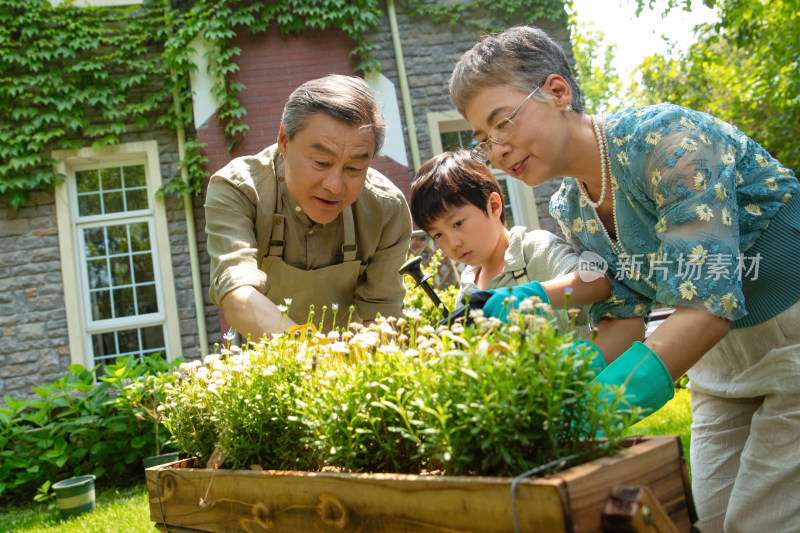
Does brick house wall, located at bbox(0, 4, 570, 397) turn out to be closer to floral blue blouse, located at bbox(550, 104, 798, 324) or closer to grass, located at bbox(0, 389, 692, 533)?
grass, located at bbox(0, 389, 692, 533)

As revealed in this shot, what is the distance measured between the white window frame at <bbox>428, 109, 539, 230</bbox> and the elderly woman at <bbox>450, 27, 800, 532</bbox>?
19.4 ft

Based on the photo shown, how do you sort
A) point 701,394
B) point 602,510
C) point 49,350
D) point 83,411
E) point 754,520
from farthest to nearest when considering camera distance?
1. point 49,350
2. point 83,411
3. point 701,394
4. point 754,520
5. point 602,510

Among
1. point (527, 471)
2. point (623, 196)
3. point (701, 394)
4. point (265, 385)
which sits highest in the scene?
point (623, 196)

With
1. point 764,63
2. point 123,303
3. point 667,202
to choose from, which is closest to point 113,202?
point 123,303

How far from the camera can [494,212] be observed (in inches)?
107

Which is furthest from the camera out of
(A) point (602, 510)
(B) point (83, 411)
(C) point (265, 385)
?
(B) point (83, 411)

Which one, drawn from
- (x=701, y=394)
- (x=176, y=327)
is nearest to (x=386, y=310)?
(x=701, y=394)

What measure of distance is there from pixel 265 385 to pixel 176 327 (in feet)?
20.4

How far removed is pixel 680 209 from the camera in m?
1.35

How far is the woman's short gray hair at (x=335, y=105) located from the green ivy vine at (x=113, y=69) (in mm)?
5357

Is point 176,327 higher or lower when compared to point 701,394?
higher

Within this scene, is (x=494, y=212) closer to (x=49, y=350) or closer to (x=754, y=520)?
(x=754, y=520)

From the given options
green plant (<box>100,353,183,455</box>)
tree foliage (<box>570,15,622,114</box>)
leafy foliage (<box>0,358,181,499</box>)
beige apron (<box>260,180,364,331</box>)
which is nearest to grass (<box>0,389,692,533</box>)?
leafy foliage (<box>0,358,181,499</box>)

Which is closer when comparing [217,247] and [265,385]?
[265,385]
